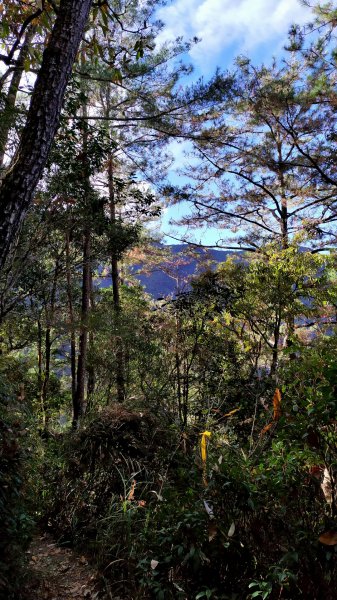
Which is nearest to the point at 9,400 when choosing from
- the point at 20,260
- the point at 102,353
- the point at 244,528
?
the point at 244,528

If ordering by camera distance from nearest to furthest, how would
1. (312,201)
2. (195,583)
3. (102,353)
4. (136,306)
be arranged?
(195,583)
(102,353)
(312,201)
(136,306)

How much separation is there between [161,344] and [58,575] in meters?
4.02

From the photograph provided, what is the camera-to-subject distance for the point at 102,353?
7445 millimetres

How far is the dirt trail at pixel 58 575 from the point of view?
2.49 m

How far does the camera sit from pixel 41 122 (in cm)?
211

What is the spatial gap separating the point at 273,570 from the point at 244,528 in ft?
0.73

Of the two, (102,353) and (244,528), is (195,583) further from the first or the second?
(102,353)

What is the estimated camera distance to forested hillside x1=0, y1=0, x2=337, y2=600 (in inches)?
80.0

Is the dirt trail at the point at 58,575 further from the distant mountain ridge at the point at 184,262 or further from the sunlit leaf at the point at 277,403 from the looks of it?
the distant mountain ridge at the point at 184,262

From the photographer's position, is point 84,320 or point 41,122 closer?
point 41,122

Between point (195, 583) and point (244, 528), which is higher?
point (244, 528)

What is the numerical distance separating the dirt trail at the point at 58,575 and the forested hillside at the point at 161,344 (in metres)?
0.02

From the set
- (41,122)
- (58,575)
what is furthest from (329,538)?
(41,122)

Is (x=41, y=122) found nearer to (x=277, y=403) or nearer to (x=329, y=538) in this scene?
(x=277, y=403)
